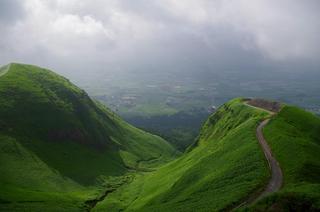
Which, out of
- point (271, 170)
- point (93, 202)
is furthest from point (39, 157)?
point (271, 170)

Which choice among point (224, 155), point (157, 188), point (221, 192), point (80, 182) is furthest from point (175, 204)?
point (80, 182)

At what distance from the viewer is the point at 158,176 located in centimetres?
14988

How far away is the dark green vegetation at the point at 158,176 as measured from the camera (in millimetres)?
77938

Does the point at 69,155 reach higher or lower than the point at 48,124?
lower

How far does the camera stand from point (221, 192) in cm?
8175

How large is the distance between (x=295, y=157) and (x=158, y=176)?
2897 inches

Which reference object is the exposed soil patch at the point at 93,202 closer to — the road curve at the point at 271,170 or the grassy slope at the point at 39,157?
the grassy slope at the point at 39,157

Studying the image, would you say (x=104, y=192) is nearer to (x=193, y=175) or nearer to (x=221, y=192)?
(x=193, y=175)

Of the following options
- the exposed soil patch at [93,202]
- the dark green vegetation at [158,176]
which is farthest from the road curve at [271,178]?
the exposed soil patch at [93,202]

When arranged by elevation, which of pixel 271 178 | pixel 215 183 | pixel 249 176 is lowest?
pixel 215 183

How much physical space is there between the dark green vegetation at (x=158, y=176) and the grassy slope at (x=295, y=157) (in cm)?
14

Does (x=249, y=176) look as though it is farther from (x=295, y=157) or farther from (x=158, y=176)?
(x=158, y=176)

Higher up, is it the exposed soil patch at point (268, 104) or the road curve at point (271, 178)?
the exposed soil patch at point (268, 104)

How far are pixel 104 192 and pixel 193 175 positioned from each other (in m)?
52.9
